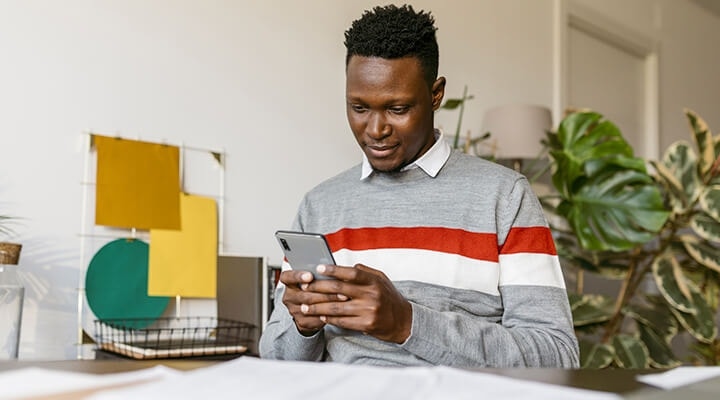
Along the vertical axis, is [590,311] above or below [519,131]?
below

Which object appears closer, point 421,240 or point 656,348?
point 421,240

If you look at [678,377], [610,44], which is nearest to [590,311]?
[610,44]

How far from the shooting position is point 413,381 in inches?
23.8

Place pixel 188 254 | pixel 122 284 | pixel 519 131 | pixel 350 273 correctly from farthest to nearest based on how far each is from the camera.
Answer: pixel 519 131 < pixel 188 254 < pixel 122 284 < pixel 350 273

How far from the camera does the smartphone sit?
A: 101 centimetres

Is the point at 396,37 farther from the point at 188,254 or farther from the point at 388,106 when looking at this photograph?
the point at 188,254

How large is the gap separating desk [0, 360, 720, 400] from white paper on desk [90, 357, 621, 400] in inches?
1.7

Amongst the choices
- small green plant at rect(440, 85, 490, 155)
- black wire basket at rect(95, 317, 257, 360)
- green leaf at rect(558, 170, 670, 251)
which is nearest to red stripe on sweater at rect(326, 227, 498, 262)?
black wire basket at rect(95, 317, 257, 360)

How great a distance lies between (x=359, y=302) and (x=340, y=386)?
0.44 meters

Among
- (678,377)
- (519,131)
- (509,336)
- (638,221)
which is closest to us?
(678,377)

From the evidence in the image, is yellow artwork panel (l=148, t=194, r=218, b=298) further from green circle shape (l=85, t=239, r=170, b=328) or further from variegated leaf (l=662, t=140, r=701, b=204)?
variegated leaf (l=662, t=140, r=701, b=204)

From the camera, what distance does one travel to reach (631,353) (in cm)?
264

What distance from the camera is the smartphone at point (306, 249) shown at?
1010 millimetres

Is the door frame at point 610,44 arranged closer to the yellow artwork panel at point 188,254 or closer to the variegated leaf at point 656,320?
the variegated leaf at point 656,320
